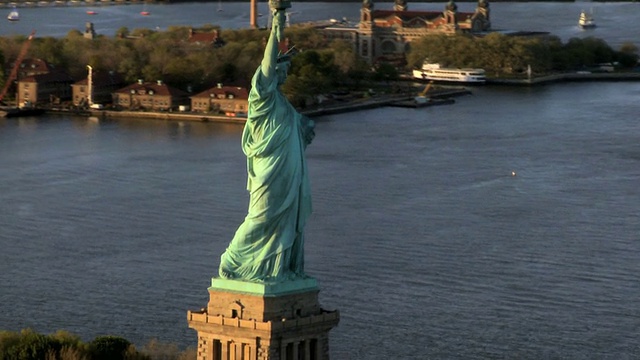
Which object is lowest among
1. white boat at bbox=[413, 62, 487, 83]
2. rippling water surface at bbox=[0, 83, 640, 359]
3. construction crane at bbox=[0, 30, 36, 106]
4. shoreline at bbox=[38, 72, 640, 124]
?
rippling water surface at bbox=[0, 83, 640, 359]

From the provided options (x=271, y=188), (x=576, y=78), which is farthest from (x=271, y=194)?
(x=576, y=78)

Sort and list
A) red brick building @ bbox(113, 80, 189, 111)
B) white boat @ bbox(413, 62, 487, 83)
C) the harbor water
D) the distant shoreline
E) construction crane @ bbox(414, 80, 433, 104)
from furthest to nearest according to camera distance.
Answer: the distant shoreline, white boat @ bbox(413, 62, 487, 83), construction crane @ bbox(414, 80, 433, 104), red brick building @ bbox(113, 80, 189, 111), the harbor water

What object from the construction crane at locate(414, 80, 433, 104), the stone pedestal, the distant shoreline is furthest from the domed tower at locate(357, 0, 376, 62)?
the stone pedestal

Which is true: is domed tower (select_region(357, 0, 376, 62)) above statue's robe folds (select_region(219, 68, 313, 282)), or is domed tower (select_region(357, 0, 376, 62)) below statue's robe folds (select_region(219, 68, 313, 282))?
below

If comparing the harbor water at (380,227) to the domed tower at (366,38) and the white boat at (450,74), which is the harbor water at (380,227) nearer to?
the white boat at (450,74)

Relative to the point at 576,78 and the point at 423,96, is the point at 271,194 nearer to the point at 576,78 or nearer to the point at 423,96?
the point at 423,96

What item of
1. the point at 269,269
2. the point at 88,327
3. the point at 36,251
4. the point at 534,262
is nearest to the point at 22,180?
the point at 36,251

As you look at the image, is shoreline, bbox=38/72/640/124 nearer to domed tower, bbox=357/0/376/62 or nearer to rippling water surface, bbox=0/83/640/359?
rippling water surface, bbox=0/83/640/359
